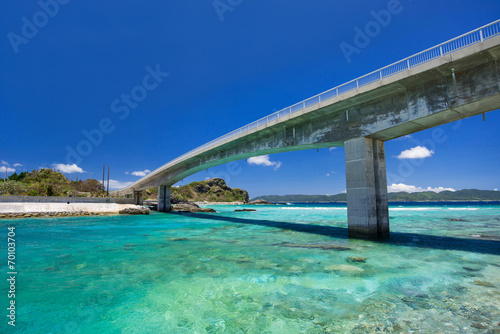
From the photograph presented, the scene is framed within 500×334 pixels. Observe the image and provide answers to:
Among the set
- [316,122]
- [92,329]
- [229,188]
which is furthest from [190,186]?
[92,329]

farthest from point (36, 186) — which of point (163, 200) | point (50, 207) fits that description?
point (163, 200)

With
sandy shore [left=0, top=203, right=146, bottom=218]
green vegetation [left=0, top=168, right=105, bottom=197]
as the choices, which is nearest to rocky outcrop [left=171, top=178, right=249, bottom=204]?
green vegetation [left=0, top=168, right=105, bottom=197]

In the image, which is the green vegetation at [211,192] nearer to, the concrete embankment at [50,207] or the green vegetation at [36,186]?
the green vegetation at [36,186]

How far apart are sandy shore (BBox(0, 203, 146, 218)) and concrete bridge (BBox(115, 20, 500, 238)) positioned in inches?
1337

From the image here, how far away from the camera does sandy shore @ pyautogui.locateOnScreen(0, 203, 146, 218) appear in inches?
1320

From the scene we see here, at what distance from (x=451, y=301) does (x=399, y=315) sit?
6.47ft

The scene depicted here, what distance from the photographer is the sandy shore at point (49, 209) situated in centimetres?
3354

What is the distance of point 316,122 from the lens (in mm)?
19953

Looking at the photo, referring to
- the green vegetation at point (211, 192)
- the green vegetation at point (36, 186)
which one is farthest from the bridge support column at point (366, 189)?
the green vegetation at point (211, 192)

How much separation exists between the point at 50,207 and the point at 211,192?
14490 cm

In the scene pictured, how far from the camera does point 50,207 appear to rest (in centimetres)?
3844

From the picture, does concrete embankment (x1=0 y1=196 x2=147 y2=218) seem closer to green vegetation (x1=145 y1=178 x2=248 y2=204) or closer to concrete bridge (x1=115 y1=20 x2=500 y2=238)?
concrete bridge (x1=115 y1=20 x2=500 y2=238)

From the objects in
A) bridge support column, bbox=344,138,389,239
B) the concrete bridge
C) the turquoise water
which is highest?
the concrete bridge

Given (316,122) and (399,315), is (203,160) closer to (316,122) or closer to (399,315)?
(316,122)
